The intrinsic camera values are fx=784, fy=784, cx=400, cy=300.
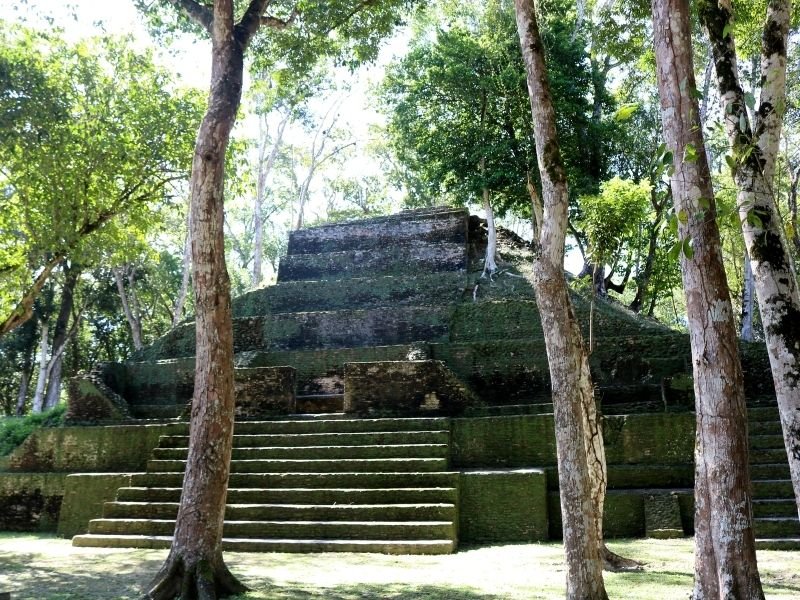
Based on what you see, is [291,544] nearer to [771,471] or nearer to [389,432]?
[389,432]

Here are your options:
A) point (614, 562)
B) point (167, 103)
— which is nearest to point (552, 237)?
point (614, 562)

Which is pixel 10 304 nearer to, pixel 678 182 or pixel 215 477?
pixel 215 477

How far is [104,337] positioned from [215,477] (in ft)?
65.7

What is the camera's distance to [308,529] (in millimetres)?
7371

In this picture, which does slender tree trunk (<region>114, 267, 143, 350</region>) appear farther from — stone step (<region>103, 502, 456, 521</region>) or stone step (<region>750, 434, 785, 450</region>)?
stone step (<region>750, 434, 785, 450</region>)

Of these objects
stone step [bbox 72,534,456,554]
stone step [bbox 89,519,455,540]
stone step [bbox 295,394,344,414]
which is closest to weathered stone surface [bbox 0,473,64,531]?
stone step [bbox 89,519,455,540]

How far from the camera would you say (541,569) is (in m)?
5.81

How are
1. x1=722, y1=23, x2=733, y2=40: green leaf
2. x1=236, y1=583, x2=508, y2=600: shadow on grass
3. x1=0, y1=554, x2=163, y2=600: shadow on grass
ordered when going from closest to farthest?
x1=722, y1=23, x2=733, y2=40: green leaf → x1=236, y1=583, x2=508, y2=600: shadow on grass → x1=0, y1=554, x2=163, y2=600: shadow on grass

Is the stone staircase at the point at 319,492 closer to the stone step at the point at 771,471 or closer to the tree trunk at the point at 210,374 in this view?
the tree trunk at the point at 210,374

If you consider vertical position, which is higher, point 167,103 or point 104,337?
point 167,103

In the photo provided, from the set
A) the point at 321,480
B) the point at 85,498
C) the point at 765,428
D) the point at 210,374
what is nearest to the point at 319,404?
the point at 321,480

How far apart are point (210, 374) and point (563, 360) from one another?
7.70ft

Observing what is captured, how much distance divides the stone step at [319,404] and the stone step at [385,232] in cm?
439

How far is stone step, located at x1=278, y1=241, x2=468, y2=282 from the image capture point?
13.7 metres
